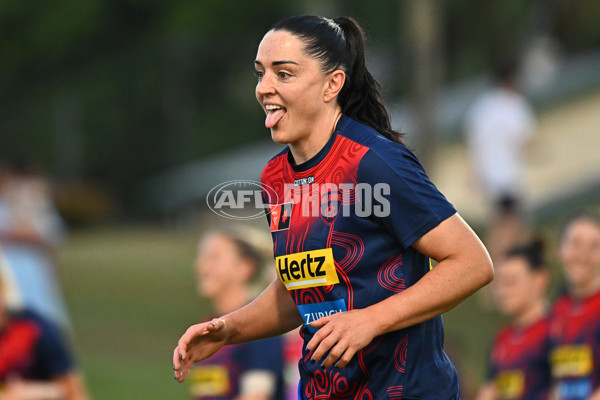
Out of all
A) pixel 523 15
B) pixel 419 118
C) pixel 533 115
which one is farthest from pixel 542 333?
pixel 523 15

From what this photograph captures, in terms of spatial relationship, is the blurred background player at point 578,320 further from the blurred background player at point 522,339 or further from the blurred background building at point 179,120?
the blurred background building at point 179,120

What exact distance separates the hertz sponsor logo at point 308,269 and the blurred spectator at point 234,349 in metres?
2.58

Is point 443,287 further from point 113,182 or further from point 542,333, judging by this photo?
point 113,182

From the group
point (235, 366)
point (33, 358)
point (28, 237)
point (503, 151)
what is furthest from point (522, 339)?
point (503, 151)

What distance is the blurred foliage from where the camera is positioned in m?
27.8

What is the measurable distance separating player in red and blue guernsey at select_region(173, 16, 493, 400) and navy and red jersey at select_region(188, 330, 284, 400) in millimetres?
2463

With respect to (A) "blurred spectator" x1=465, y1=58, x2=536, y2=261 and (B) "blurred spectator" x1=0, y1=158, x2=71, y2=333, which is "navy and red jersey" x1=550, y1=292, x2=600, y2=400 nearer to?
(B) "blurred spectator" x1=0, y1=158, x2=71, y2=333

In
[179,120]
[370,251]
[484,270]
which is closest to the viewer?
[484,270]

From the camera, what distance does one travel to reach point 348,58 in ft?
12.4

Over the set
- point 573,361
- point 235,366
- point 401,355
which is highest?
point 235,366

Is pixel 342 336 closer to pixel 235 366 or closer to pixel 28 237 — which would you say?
pixel 235 366

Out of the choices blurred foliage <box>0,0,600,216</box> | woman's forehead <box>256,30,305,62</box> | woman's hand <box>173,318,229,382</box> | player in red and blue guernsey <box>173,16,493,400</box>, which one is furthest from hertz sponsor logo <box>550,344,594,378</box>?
blurred foliage <box>0,0,600,216</box>

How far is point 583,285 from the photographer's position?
6.32 m

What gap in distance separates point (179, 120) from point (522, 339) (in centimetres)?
2772
